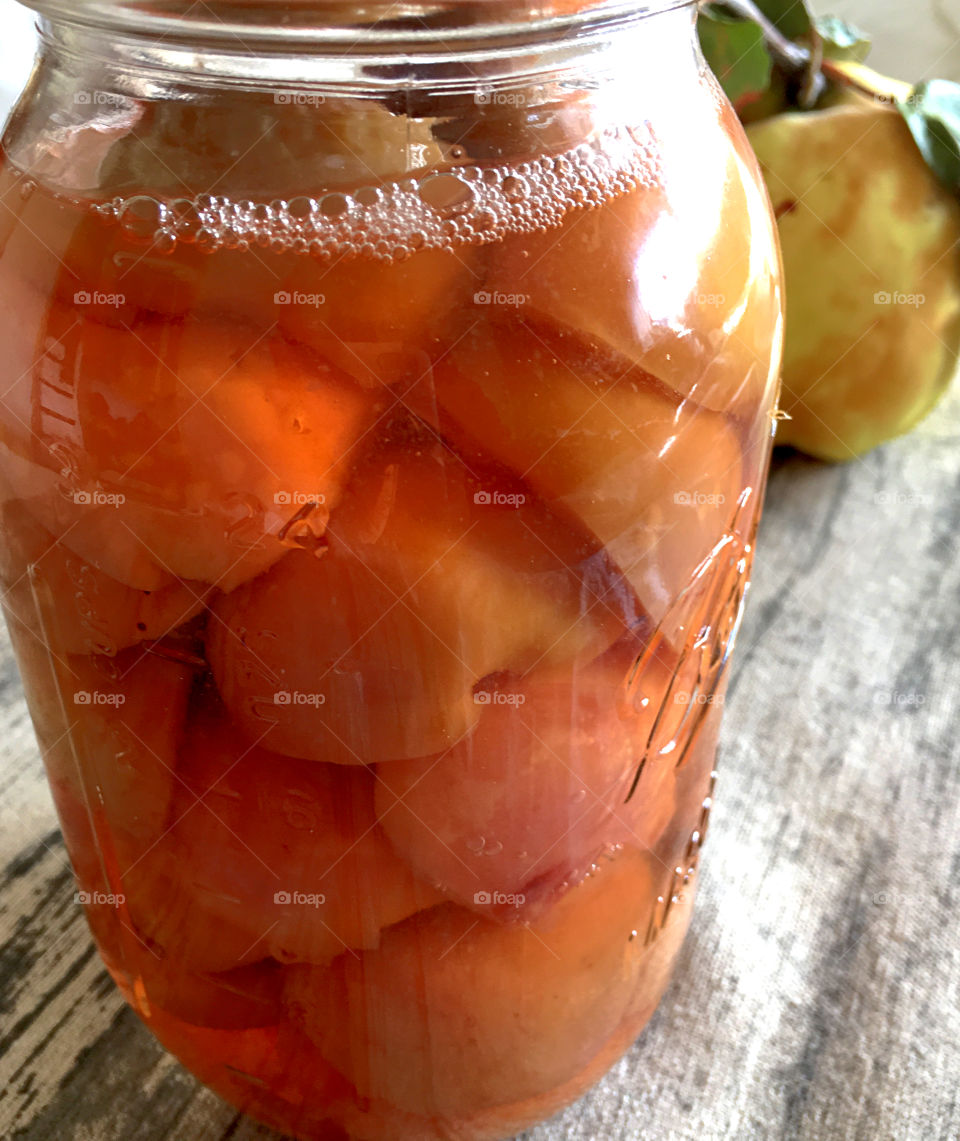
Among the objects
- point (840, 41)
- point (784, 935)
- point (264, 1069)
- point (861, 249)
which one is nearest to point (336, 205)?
point (264, 1069)

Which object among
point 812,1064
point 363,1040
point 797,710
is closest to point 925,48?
point 797,710

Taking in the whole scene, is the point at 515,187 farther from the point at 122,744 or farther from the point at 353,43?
the point at 122,744

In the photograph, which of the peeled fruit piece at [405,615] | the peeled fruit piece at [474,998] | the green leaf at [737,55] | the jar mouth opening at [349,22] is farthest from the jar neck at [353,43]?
the green leaf at [737,55]

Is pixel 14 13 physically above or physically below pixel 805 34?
above

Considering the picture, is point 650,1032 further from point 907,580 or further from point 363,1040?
point 907,580

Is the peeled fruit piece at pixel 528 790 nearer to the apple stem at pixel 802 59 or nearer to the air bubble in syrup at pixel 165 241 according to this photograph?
the air bubble in syrup at pixel 165 241
